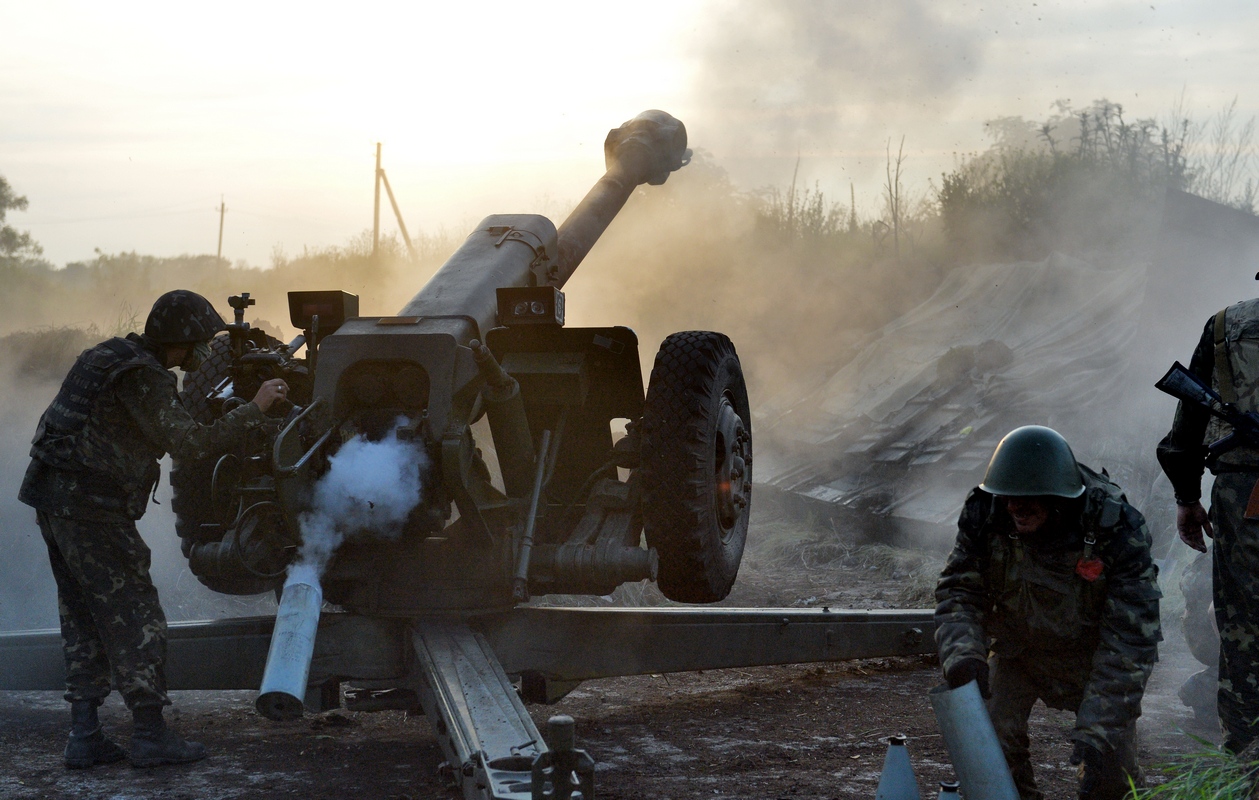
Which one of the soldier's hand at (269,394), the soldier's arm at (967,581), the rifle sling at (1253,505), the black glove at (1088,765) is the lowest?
the black glove at (1088,765)

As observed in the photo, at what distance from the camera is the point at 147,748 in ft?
14.8

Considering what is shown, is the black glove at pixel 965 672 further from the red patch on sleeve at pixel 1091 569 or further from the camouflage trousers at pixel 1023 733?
the red patch on sleeve at pixel 1091 569

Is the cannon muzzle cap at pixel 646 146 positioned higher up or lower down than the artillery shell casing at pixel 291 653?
higher up

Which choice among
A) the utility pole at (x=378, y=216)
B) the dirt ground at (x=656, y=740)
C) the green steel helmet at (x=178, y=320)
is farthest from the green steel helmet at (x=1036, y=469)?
the utility pole at (x=378, y=216)

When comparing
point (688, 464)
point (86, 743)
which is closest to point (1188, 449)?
point (688, 464)

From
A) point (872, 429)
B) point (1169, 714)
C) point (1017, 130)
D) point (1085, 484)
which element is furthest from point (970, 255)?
point (1085, 484)

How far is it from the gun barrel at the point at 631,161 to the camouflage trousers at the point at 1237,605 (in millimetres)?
3537

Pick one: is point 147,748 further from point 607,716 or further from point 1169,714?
point 1169,714

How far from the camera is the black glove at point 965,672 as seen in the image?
3.26 metres

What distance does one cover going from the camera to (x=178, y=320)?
464 centimetres

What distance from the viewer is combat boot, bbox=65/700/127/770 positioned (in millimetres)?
4488

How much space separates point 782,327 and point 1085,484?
14328 millimetres

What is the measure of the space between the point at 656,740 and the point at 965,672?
198 centimetres

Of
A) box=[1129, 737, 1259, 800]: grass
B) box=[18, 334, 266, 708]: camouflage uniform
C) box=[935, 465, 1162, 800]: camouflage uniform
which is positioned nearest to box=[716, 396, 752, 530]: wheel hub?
box=[935, 465, 1162, 800]: camouflage uniform
